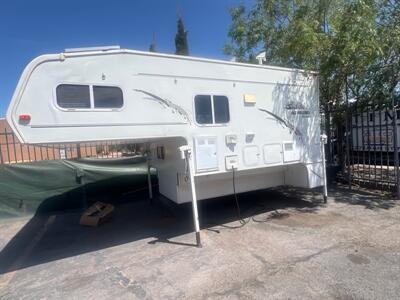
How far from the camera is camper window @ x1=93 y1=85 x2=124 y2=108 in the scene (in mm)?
3859

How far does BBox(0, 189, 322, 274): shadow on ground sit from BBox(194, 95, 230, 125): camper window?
6.39 ft

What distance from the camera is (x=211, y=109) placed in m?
4.76

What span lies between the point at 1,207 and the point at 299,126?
668cm

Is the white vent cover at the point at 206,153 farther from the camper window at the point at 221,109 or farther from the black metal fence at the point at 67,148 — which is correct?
the black metal fence at the point at 67,148

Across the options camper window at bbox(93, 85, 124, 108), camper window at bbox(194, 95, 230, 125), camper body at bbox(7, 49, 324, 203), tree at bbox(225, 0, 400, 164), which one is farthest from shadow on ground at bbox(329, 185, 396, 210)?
camper window at bbox(93, 85, 124, 108)

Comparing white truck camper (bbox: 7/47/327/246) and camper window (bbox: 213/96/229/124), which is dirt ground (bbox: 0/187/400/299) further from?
camper window (bbox: 213/96/229/124)

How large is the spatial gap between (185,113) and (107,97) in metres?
1.20

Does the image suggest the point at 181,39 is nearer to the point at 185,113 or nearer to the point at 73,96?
the point at 185,113

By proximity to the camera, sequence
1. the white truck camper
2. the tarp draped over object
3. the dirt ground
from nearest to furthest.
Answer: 1. the dirt ground
2. the white truck camper
3. the tarp draped over object

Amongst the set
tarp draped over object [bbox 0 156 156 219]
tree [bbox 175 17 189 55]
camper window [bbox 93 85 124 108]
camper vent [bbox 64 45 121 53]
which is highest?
tree [bbox 175 17 189 55]

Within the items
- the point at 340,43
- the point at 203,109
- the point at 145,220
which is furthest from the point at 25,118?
Result: the point at 340,43

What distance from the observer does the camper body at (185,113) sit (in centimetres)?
363

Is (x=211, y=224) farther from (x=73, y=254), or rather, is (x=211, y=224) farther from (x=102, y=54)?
(x=102, y=54)

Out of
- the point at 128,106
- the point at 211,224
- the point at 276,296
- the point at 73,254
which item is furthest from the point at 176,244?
the point at 128,106
